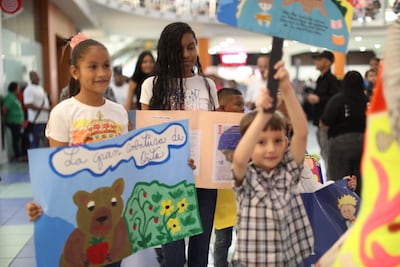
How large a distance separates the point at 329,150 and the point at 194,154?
2.47m

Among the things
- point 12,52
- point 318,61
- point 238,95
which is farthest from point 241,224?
point 12,52

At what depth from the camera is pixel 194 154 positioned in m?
2.50

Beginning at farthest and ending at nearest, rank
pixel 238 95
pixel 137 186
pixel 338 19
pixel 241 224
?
1. pixel 238 95
2. pixel 137 186
3. pixel 241 224
4. pixel 338 19

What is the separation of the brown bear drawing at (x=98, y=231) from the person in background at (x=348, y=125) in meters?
2.70

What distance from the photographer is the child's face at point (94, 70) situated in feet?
7.32

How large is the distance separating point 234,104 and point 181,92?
23.6 inches

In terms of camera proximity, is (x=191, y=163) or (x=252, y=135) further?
(x=191, y=163)

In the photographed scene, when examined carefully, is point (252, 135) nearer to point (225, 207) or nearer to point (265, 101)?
point (265, 101)

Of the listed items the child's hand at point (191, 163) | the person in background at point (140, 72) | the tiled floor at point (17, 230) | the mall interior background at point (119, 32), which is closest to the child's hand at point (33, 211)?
the child's hand at point (191, 163)

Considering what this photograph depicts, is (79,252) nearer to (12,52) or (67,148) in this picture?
(67,148)

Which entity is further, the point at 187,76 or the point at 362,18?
the point at 362,18

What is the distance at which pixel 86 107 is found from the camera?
2.23m

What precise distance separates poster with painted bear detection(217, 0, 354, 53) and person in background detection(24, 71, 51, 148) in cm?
764

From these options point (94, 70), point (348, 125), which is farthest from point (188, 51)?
point (348, 125)
